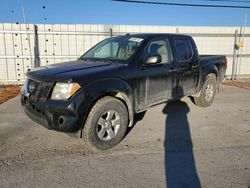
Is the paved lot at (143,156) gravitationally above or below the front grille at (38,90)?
below

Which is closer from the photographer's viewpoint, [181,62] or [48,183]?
[48,183]

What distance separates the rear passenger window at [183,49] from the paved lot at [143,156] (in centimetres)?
141

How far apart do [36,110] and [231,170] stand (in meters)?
2.98

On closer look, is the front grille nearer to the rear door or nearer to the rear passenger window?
the rear door

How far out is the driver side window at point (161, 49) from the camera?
455 centimetres

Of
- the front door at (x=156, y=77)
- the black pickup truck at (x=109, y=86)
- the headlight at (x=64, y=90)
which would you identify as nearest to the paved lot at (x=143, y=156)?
the black pickup truck at (x=109, y=86)

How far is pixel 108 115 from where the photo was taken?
3.86 metres

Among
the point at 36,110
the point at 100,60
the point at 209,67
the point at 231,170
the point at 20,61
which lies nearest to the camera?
the point at 231,170

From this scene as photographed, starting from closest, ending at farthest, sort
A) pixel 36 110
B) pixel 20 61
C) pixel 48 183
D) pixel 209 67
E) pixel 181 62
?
pixel 48 183 < pixel 36 110 < pixel 181 62 < pixel 209 67 < pixel 20 61

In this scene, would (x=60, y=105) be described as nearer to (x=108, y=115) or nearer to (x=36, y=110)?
(x=36, y=110)

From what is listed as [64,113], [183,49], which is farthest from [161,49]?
[64,113]

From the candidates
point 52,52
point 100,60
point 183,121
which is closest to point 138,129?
point 183,121

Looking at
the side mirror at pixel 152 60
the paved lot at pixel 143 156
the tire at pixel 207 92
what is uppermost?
the side mirror at pixel 152 60

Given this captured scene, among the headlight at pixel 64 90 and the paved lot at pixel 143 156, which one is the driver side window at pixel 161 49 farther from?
the headlight at pixel 64 90
